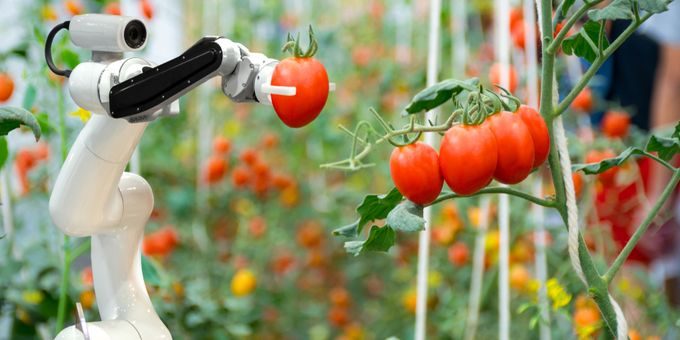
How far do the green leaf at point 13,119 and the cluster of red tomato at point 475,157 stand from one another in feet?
1.05

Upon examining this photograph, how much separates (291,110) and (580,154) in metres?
0.90

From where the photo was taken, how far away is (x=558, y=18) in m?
0.84

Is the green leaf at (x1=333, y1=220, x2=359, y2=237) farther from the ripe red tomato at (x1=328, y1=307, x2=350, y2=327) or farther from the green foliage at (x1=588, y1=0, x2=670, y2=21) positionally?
the ripe red tomato at (x1=328, y1=307, x2=350, y2=327)

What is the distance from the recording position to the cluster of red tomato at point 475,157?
720mm

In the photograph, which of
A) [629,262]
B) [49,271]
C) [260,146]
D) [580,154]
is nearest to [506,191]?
[580,154]

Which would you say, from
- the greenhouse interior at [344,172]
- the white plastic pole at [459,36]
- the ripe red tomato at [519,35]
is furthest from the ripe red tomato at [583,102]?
the white plastic pole at [459,36]

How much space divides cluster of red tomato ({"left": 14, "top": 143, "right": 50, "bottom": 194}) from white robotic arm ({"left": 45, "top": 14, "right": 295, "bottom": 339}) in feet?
3.30

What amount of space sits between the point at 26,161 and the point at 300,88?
1.21 metres

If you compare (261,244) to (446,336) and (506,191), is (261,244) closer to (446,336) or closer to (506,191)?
(446,336)

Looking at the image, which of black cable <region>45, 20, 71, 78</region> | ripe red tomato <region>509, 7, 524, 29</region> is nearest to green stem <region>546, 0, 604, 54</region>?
black cable <region>45, 20, 71, 78</region>

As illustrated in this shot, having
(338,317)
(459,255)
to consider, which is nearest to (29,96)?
(459,255)

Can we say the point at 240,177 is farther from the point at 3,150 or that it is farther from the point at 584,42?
the point at 584,42

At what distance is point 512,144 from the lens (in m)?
0.73

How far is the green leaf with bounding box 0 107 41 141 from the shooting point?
32.9 inches
